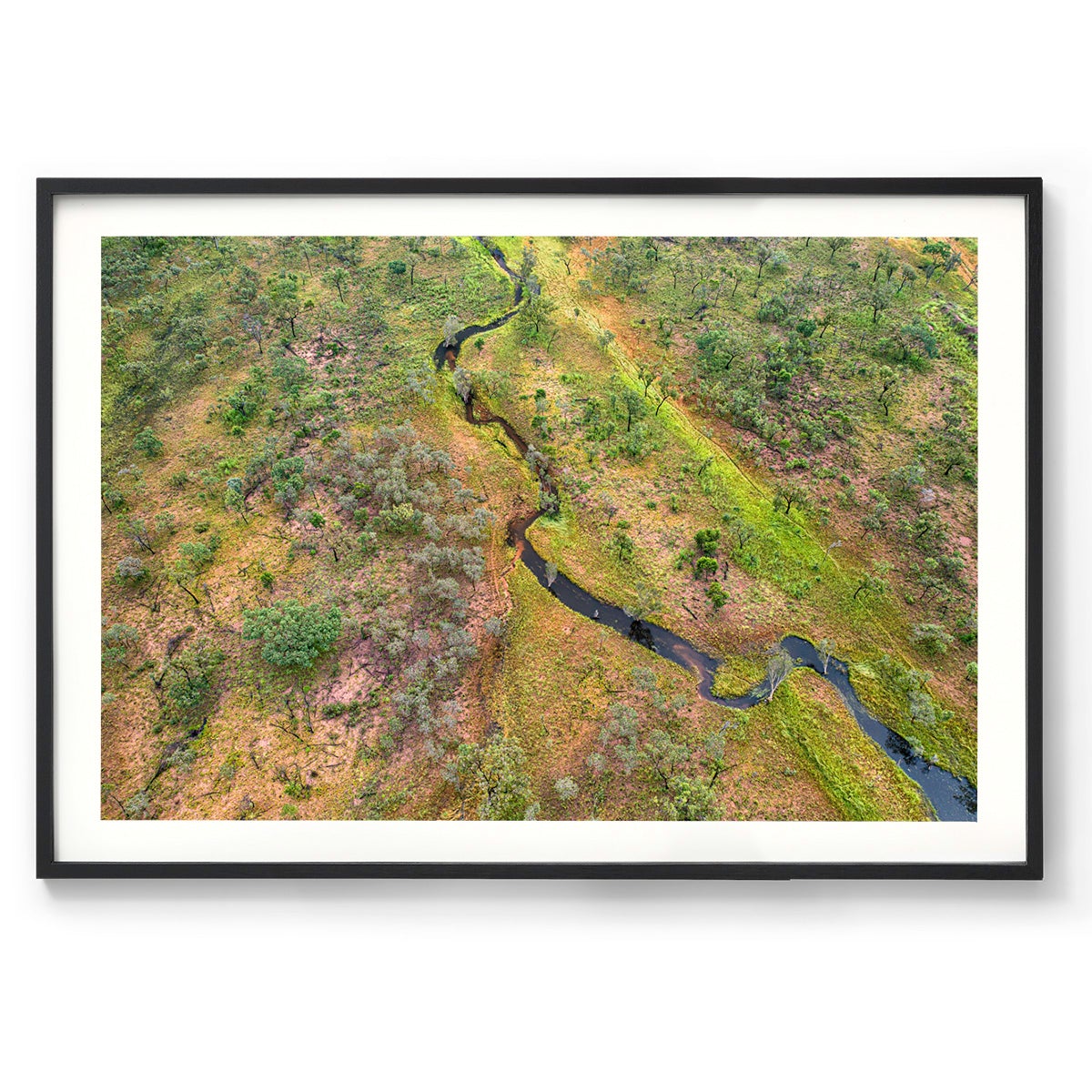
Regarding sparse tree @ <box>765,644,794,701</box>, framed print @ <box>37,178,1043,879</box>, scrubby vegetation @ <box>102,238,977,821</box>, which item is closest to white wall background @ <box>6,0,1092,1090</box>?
framed print @ <box>37,178,1043,879</box>

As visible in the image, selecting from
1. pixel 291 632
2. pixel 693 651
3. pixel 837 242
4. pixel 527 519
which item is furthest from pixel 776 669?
pixel 291 632

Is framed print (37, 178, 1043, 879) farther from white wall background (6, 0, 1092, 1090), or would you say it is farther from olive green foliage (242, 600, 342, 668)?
white wall background (6, 0, 1092, 1090)

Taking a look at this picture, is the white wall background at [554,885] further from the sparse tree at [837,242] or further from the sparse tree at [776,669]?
the sparse tree at [776,669]

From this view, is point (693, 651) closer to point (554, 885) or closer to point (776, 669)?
point (776, 669)

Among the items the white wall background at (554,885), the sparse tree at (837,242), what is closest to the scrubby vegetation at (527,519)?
the sparse tree at (837,242)
